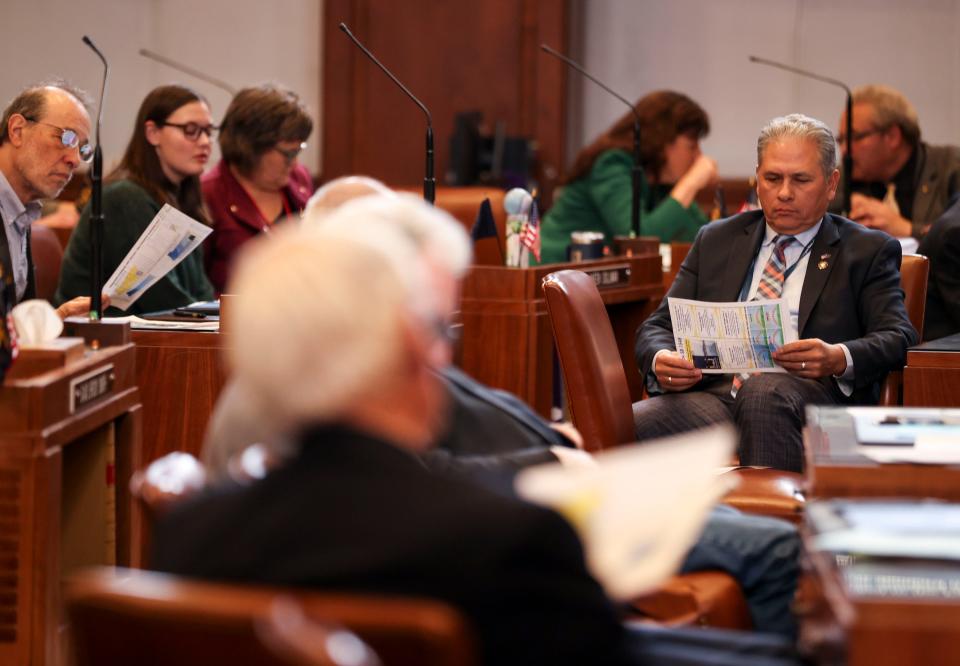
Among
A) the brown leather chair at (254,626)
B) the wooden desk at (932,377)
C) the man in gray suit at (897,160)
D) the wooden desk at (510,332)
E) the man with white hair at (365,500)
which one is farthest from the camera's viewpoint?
the man in gray suit at (897,160)

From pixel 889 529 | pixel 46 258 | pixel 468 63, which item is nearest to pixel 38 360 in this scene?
pixel 889 529

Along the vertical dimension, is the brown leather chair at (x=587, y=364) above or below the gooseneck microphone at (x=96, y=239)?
below

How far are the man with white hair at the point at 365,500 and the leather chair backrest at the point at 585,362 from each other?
1.71 metres

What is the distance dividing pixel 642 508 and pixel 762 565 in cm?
75

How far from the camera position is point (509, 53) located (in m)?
7.89

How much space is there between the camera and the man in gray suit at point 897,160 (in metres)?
5.40

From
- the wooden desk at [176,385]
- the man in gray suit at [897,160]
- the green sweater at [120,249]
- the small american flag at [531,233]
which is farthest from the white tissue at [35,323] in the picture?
the man in gray suit at [897,160]

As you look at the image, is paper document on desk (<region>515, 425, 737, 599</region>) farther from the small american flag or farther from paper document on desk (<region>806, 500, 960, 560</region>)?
the small american flag

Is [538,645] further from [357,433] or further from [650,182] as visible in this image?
[650,182]

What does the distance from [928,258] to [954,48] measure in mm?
4092

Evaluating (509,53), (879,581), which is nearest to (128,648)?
(879,581)

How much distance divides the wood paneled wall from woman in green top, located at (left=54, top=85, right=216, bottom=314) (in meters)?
3.52

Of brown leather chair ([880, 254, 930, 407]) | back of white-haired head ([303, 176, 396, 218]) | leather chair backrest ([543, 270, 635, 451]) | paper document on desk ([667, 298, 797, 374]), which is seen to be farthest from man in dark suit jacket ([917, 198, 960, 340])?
back of white-haired head ([303, 176, 396, 218])

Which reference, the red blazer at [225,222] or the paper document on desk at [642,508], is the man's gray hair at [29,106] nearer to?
the red blazer at [225,222]
